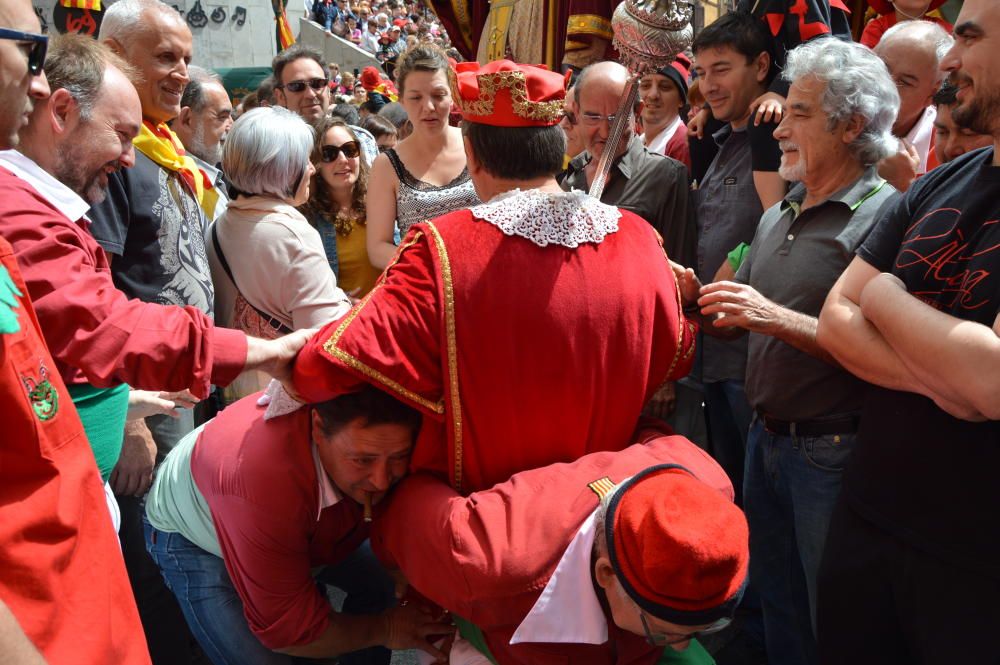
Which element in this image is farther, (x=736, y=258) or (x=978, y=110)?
(x=736, y=258)

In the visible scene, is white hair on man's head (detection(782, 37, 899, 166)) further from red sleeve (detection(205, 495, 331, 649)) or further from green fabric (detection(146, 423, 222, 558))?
green fabric (detection(146, 423, 222, 558))

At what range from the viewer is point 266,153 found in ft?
9.07

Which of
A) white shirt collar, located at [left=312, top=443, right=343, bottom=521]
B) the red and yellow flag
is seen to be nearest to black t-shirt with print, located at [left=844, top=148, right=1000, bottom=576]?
white shirt collar, located at [left=312, top=443, right=343, bottom=521]

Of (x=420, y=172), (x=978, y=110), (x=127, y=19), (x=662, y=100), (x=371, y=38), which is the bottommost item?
(x=371, y=38)

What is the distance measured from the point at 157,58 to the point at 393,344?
7.25 feet

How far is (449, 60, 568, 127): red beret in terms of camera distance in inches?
77.8

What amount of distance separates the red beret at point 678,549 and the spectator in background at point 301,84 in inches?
157

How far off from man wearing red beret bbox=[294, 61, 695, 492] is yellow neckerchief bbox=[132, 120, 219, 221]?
141 centimetres

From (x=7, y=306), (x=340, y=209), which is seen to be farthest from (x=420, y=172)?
(x=7, y=306)

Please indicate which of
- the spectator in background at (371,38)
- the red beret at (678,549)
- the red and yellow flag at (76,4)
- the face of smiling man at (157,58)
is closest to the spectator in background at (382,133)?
the red and yellow flag at (76,4)

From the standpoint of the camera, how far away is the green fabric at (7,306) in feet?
3.45

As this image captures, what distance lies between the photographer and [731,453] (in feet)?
11.2

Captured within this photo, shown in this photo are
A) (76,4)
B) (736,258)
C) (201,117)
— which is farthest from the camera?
(76,4)

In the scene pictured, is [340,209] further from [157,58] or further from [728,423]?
[728,423]
